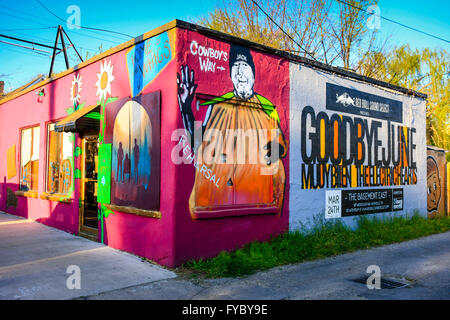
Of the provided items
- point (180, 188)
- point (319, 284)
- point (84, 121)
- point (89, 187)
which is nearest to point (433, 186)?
point (319, 284)

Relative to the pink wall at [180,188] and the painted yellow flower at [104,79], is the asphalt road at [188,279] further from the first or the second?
the painted yellow flower at [104,79]

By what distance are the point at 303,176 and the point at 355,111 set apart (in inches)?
104

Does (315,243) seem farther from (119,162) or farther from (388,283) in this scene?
(119,162)

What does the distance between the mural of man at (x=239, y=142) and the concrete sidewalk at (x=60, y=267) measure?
4.78 feet

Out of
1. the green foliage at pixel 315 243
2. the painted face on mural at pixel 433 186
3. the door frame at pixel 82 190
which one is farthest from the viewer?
the painted face on mural at pixel 433 186

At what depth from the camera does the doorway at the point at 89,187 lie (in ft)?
27.7

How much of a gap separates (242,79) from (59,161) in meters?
5.56

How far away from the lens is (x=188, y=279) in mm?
5402

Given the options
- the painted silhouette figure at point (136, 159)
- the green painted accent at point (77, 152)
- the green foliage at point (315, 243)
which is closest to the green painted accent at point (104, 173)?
the painted silhouette figure at point (136, 159)

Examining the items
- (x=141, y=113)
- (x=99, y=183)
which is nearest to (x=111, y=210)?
(x=99, y=183)

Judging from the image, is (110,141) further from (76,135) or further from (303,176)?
(303,176)

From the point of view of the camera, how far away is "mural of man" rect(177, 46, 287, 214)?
632 cm

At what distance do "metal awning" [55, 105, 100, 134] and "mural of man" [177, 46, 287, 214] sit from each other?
2.70 meters

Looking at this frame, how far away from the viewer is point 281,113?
25.4 ft
